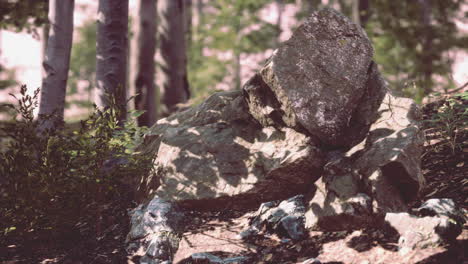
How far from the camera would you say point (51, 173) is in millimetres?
3619

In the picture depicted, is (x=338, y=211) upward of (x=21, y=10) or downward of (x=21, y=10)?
downward

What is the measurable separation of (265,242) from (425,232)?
1433mm

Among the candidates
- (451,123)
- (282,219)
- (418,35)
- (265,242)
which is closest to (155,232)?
(265,242)

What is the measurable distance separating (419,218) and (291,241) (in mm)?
1155

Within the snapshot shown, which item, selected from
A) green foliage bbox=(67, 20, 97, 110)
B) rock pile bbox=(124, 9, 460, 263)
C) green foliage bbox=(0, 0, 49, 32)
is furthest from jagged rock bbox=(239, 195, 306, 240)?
green foliage bbox=(67, 20, 97, 110)

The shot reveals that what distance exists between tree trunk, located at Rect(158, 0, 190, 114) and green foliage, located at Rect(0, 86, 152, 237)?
534cm

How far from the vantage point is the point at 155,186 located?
4551 mm

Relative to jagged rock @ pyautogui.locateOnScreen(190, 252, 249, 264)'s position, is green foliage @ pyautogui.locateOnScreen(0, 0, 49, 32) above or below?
above

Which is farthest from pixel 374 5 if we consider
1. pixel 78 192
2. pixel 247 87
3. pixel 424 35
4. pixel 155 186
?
pixel 78 192

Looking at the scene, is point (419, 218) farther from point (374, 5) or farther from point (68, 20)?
point (374, 5)

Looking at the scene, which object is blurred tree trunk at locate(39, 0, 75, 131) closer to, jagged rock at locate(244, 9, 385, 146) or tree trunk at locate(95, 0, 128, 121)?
tree trunk at locate(95, 0, 128, 121)

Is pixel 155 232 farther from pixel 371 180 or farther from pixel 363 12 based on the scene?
pixel 363 12

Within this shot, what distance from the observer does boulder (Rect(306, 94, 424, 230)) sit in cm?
334

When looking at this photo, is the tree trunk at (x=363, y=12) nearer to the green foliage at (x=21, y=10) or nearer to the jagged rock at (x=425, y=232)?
the green foliage at (x=21, y=10)
